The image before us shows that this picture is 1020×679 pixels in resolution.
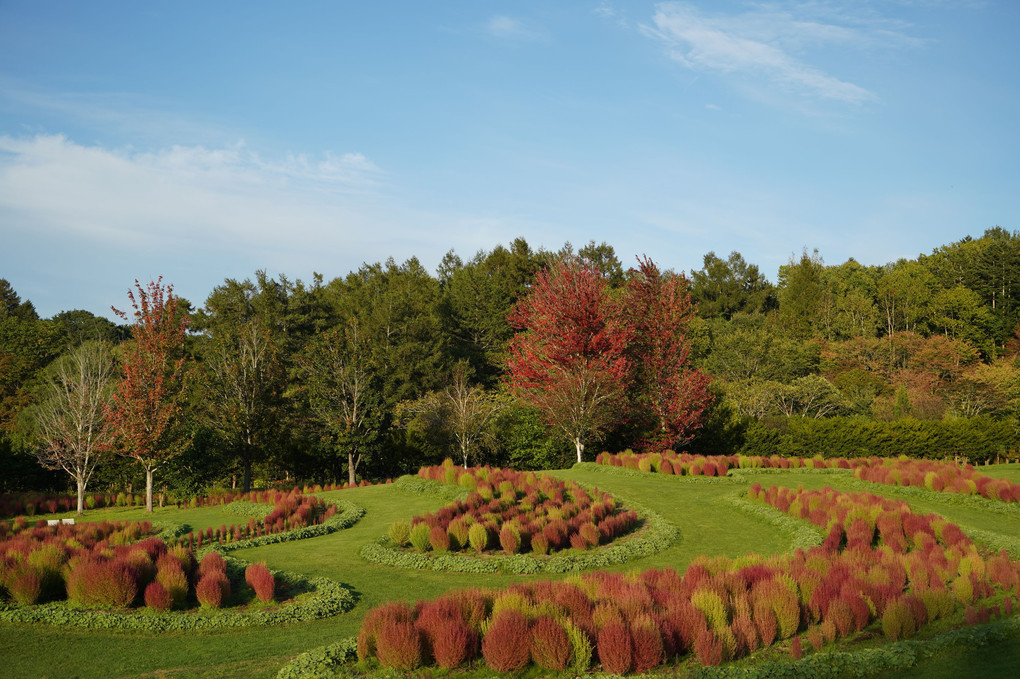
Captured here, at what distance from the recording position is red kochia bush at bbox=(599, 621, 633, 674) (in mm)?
6781

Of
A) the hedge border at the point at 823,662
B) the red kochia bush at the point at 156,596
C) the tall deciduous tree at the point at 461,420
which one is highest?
the tall deciduous tree at the point at 461,420

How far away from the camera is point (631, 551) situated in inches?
512

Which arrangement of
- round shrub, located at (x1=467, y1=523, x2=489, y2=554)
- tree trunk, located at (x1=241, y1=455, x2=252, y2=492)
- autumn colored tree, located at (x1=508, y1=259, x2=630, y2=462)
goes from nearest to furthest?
round shrub, located at (x1=467, y1=523, x2=489, y2=554) → autumn colored tree, located at (x1=508, y1=259, x2=630, y2=462) → tree trunk, located at (x1=241, y1=455, x2=252, y2=492)

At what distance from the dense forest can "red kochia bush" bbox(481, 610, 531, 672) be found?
18.3 m

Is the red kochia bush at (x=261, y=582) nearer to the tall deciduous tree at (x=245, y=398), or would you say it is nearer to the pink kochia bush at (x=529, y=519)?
the pink kochia bush at (x=529, y=519)

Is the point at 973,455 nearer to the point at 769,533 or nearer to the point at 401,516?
→ the point at 769,533

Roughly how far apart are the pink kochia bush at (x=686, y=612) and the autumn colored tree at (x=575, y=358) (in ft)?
48.4

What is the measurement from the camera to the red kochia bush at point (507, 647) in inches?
270

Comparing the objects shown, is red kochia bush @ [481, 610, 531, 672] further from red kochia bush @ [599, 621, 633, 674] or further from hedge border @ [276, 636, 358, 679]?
hedge border @ [276, 636, 358, 679]

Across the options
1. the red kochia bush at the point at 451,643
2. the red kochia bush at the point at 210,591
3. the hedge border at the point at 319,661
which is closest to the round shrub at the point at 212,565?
the red kochia bush at the point at 210,591

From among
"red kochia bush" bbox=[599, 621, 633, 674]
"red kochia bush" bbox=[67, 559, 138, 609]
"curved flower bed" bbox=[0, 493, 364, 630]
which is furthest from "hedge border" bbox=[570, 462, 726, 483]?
"red kochia bush" bbox=[67, 559, 138, 609]

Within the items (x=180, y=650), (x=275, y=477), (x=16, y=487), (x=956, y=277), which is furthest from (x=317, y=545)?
(x=956, y=277)

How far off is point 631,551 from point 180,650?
7857 millimetres

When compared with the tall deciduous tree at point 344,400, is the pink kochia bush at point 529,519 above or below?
below
